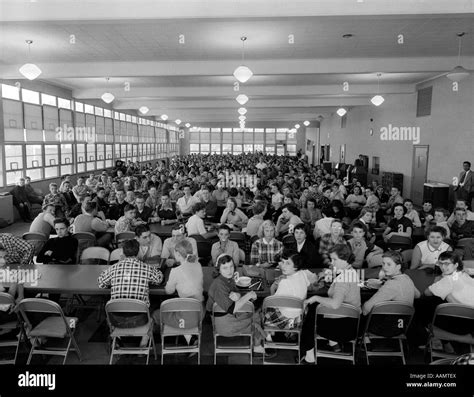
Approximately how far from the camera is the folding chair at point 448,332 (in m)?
3.25

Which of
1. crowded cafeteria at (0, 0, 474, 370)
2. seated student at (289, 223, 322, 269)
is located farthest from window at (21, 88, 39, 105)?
seated student at (289, 223, 322, 269)

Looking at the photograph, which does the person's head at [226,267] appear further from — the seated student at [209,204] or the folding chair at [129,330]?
the seated student at [209,204]

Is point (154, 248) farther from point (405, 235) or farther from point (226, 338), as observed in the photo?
point (405, 235)

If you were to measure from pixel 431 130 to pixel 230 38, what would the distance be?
24.4 feet

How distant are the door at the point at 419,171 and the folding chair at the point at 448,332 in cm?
961

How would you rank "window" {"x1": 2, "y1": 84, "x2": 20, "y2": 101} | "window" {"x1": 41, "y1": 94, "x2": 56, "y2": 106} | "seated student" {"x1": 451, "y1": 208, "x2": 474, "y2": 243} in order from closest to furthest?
"seated student" {"x1": 451, "y1": 208, "x2": 474, "y2": 243} → "window" {"x1": 2, "y1": 84, "x2": 20, "y2": 101} → "window" {"x1": 41, "y1": 94, "x2": 56, "y2": 106}

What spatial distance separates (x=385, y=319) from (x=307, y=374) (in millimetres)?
1960

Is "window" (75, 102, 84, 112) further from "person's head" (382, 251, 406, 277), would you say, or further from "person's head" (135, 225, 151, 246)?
"person's head" (382, 251, 406, 277)

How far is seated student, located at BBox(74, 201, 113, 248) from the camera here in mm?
5988

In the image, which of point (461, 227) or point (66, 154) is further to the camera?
point (66, 154)

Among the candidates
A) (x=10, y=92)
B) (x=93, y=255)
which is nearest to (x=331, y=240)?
(x=93, y=255)

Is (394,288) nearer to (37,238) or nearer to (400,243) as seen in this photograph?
(400,243)

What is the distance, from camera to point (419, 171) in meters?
12.5

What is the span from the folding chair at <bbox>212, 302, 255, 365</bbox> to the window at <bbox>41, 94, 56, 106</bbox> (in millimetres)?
11464
